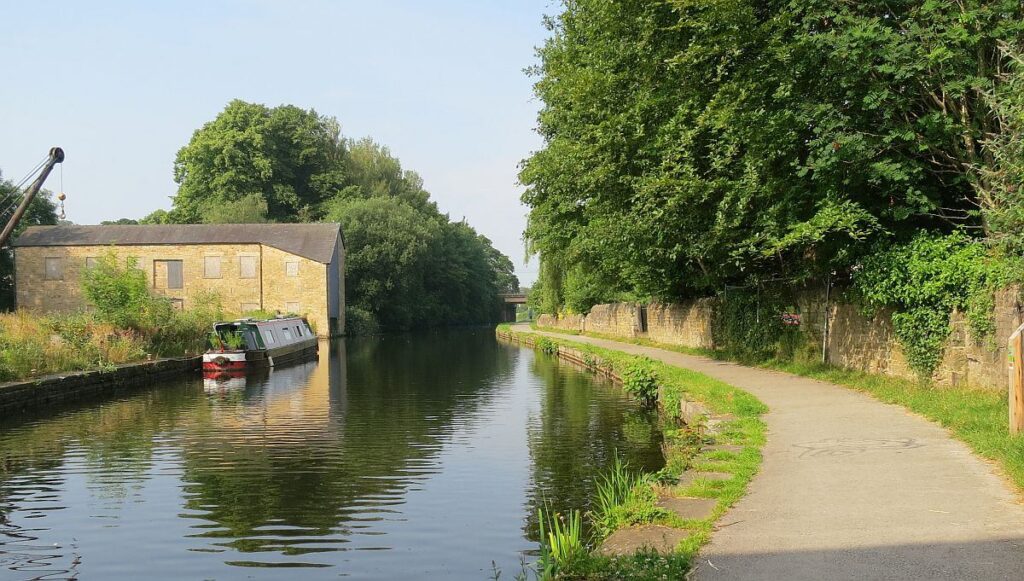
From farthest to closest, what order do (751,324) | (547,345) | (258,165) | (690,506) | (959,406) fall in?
(258,165) < (547,345) < (751,324) < (959,406) < (690,506)

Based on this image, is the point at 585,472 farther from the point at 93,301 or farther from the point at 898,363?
the point at 93,301

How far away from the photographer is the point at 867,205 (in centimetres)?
1280

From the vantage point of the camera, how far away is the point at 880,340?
1280 cm

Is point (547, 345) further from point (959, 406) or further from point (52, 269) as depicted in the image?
point (52, 269)

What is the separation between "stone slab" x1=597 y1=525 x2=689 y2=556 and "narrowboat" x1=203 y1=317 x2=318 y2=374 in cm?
2064

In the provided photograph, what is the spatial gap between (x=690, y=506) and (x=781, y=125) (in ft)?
27.9

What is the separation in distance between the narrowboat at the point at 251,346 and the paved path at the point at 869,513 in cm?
1853

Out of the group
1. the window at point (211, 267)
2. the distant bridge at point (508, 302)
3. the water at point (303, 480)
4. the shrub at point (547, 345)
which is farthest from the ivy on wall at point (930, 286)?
the distant bridge at point (508, 302)

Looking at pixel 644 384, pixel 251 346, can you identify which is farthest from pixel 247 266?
pixel 644 384

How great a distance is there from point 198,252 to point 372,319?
39.7ft

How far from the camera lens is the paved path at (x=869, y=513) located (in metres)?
4.23

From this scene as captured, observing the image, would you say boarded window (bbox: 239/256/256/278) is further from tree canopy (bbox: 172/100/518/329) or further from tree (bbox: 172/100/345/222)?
tree (bbox: 172/100/345/222)

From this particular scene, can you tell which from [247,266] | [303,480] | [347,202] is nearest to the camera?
[303,480]

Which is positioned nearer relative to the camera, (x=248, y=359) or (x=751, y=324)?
(x=751, y=324)
